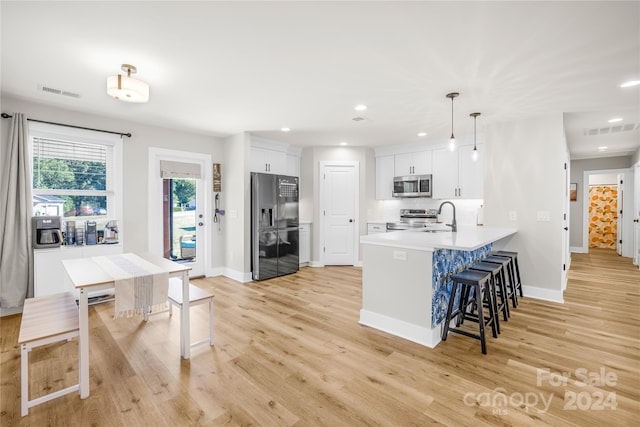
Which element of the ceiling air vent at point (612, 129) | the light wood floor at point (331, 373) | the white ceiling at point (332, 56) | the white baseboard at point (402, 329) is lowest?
the light wood floor at point (331, 373)

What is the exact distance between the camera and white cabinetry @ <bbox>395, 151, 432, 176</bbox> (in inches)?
220

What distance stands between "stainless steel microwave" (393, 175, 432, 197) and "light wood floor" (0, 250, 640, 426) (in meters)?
2.62

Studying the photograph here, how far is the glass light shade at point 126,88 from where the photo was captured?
247 cm

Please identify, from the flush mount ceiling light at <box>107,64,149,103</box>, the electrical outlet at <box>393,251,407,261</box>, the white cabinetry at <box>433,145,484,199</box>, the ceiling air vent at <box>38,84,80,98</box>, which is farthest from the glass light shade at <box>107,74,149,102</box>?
the white cabinetry at <box>433,145,484,199</box>

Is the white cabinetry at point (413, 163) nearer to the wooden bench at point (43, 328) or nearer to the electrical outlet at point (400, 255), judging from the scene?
the electrical outlet at point (400, 255)

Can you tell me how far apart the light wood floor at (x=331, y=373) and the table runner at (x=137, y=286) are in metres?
0.53

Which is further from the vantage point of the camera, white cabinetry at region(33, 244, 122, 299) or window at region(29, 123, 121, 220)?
window at region(29, 123, 121, 220)

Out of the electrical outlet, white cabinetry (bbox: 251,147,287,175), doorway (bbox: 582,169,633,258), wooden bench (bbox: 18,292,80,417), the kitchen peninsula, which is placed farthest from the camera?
doorway (bbox: 582,169,633,258)

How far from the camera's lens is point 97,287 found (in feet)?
6.51

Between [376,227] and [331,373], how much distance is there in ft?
13.2

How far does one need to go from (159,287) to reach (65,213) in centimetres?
270

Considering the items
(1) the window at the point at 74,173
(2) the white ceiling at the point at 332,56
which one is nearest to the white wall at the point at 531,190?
(2) the white ceiling at the point at 332,56

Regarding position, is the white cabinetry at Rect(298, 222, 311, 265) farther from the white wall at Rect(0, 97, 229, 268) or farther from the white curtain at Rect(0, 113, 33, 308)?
the white curtain at Rect(0, 113, 33, 308)

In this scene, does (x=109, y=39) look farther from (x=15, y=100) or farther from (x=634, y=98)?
(x=634, y=98)
